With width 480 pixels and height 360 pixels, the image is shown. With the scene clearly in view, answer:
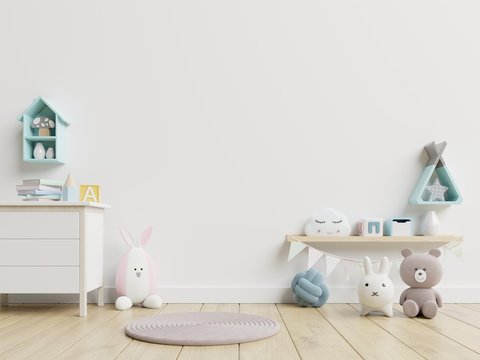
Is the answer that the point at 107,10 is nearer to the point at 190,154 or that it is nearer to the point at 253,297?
the point at 190,154

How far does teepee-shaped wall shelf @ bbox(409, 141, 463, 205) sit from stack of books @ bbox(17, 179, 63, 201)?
1828 millimetres

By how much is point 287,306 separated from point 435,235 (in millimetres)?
853

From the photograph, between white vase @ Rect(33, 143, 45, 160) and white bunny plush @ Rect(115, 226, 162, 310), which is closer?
white bunny plush @ Rect(115, 226, 162, 310)

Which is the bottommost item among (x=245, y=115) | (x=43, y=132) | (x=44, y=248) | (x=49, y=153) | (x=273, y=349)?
(x=273, y=349)

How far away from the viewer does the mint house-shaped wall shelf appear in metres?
3.15

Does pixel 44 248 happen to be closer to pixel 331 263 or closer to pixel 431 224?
pixel 331 263

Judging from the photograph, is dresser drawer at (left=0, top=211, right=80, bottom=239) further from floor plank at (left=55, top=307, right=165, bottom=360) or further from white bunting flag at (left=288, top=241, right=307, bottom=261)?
white bunting flag at (left=288, top=241, right=307, bottom=261)

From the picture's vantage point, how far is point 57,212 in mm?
2797

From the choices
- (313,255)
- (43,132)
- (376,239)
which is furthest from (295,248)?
(43,132)

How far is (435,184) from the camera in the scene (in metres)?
3.22

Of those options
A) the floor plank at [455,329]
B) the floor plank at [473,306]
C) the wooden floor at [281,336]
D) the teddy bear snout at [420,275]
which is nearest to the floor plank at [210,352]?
the wooden floor at [281,336]

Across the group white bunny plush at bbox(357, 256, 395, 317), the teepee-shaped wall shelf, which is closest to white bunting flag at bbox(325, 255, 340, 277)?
white bunny plush at bbox(357, 256, 395, 317)

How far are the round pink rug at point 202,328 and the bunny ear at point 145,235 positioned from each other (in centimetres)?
57

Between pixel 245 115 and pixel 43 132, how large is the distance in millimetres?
1056
